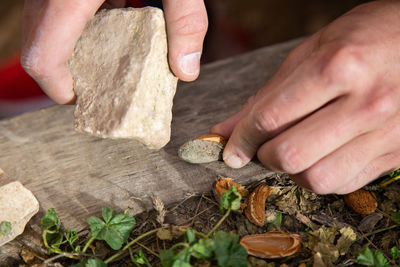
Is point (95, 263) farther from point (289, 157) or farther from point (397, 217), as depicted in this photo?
point (397, 217)

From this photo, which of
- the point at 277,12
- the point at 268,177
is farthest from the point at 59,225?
the point at 277,12

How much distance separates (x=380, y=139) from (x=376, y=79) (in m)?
0.22

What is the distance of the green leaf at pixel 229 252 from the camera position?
1173 millimetres

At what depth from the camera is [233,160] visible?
1.53 meters

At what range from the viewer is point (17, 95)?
10.4 feet

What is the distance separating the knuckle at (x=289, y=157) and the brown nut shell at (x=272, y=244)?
24 centimetres

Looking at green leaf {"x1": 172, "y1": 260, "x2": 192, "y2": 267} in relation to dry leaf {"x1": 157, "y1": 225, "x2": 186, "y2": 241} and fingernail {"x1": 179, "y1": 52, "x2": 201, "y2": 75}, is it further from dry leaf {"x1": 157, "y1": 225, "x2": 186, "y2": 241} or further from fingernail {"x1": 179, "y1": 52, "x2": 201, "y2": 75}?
fingernail {"x1": 179, "y1": 52, "x2": 201, "y2": 75}

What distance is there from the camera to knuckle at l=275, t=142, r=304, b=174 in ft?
4.17

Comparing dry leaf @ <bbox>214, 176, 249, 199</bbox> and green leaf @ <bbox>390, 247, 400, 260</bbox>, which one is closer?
green leaf @ <bbox>390, 247, 400, 260</bbox>

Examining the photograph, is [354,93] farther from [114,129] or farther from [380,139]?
[114,129]

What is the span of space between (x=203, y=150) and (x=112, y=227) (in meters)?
0.48

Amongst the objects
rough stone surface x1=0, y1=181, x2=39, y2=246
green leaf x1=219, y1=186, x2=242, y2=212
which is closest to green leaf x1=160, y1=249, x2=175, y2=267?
green leaf x1=219, y1=186, x2=242, y2=212

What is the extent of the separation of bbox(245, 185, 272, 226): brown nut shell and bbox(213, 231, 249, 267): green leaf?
19 centimetres

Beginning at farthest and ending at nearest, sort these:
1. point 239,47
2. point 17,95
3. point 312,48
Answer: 1. point 239,47
2. point 17,95
3. point 312,48
